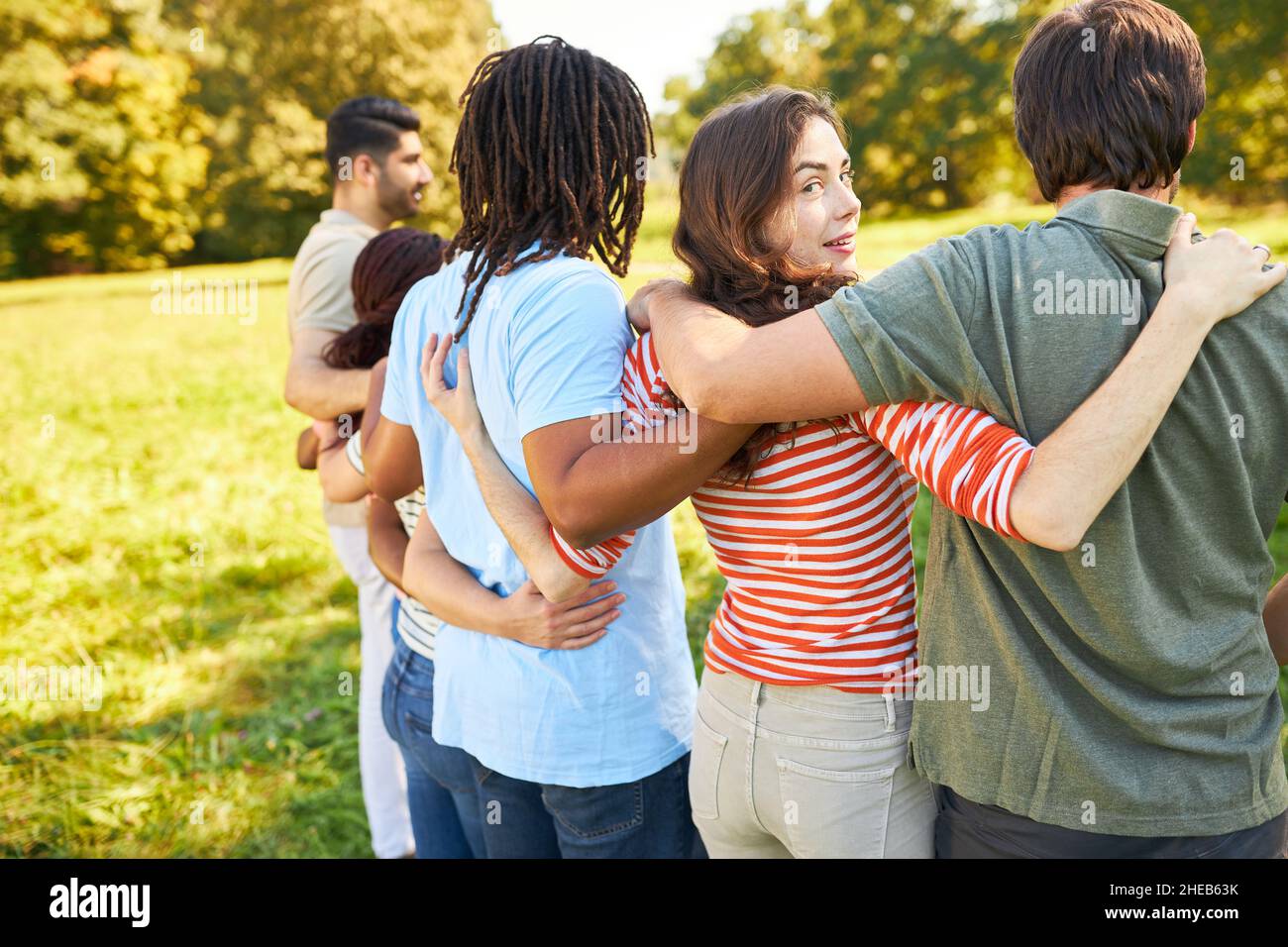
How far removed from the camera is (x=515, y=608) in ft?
5.98

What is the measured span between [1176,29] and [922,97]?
2939 centimetres

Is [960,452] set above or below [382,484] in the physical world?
above

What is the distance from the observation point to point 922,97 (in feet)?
92.5

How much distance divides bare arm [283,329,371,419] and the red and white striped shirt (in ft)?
4.93

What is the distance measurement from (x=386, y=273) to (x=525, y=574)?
1111mm

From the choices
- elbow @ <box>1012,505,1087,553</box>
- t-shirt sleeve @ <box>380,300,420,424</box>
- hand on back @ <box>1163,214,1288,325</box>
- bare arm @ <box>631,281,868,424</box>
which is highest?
hand on back @ <box>1163,214,1288,325</box>

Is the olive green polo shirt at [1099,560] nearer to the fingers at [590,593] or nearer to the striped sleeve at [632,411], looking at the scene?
the striped sleeve at [632,411]

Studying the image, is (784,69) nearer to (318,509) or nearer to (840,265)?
(318,509)

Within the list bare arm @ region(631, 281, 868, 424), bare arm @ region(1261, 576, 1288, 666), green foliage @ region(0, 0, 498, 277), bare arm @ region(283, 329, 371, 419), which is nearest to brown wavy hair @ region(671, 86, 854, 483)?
bare arm @ region(631, 281, 868, 424)

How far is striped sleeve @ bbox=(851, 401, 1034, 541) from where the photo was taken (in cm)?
126

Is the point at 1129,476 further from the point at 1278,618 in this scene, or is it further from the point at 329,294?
the point at 329,294

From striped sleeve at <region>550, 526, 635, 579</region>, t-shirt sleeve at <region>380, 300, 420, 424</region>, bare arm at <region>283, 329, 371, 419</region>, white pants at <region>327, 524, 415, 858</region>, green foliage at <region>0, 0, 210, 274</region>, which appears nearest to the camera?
striped sleeve at <region>550, 526, 635, 579</region>

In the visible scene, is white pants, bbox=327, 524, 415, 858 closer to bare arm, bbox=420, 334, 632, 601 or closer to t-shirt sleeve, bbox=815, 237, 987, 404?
bare arm, bbox=420, 334, 632, 601

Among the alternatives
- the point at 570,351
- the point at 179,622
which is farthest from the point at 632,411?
the point at 179,622
